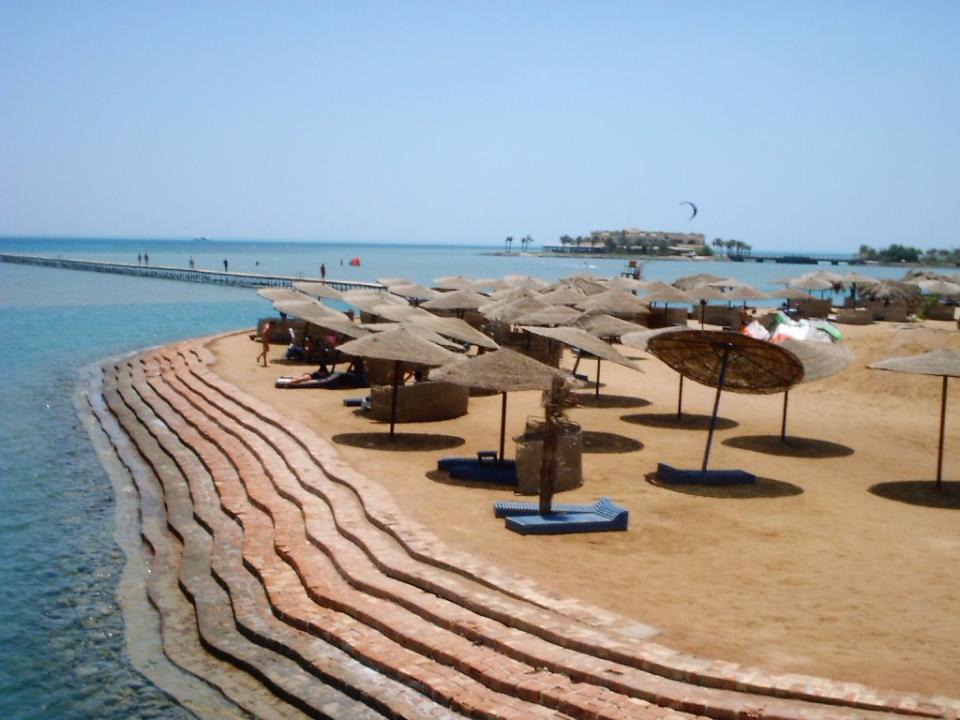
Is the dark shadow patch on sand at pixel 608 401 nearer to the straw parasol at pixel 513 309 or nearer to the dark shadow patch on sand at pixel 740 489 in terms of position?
the straw parasol at pixel 513 309

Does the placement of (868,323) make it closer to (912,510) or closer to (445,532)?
(912,510)

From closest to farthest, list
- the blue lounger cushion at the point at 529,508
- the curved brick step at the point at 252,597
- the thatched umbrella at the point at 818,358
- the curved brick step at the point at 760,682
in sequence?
the curved brick step at the point at 760,682 < the curved brick step at the point at 252,597 < the blue lounger cushion at the point at 529,508 < the thatched umbrella at the point at 818,358

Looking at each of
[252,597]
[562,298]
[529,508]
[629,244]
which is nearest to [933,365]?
[529,508]

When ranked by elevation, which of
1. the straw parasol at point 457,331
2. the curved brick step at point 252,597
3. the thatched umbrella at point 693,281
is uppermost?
the thatched umbrella at point 693,281

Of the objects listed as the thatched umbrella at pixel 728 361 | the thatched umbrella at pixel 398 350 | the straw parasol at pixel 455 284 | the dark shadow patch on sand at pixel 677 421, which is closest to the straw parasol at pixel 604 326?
the dark shadow patch on sand at pixel 677 421

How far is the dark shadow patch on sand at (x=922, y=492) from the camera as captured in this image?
36.8 feet

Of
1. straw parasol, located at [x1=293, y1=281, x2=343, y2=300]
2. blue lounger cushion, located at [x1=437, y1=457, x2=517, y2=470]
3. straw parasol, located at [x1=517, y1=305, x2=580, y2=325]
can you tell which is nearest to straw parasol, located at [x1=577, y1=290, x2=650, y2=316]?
straw parasol, located at [x1=517, y1=305, x2=580, y2=325]

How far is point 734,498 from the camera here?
11.2m

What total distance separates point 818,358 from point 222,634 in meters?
8.99

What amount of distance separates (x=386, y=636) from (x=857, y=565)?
4231mm

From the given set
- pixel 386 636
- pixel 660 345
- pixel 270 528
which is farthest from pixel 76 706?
pixel 660 345

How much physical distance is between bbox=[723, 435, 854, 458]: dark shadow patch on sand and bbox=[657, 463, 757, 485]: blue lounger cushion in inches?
83.2

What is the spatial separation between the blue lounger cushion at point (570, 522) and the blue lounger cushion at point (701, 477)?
1.95 metres

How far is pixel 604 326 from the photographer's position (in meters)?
17.2
